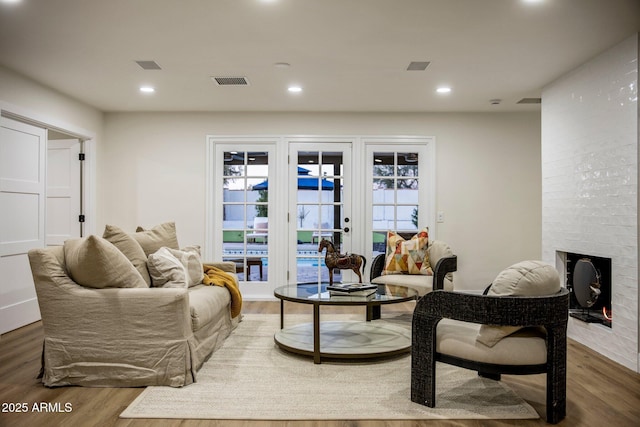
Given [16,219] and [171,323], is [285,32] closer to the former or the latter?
[171,323]

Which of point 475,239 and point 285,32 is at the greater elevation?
point 285,32

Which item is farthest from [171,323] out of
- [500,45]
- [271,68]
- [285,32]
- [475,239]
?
[475,239]

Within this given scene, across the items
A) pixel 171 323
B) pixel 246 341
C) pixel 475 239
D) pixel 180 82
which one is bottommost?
pixel 246 341

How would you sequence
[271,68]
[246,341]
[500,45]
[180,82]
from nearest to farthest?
[500,45]
[246,341]
[271,68]
[180,82]

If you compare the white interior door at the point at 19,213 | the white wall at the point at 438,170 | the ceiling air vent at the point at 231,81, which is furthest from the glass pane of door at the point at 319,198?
the white interior door at the point at 19,213

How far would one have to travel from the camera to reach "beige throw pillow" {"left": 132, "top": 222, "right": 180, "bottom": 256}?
12.6 feet

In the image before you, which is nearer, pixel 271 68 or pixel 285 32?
pixel 285 32

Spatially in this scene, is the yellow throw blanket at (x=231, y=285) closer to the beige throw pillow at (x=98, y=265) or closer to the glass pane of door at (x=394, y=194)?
the beige throw pillow at (x=98, y=265)

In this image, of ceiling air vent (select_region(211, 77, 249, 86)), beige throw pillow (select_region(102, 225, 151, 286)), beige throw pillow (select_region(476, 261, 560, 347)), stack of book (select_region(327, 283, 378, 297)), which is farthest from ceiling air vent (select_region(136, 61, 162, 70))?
beige throw pillow (select_region(476, 261, 560, 347))

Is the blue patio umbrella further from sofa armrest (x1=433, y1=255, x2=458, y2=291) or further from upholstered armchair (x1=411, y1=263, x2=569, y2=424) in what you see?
upholstered armchair (x1=411, y1=263, x2=569, y2=424)

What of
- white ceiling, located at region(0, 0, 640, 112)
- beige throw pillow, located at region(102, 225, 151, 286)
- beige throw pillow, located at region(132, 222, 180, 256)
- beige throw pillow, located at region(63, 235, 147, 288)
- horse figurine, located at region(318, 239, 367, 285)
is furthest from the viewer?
horse figurine, located at region(318, 239, 367, 285)

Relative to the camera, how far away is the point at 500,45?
3629mm

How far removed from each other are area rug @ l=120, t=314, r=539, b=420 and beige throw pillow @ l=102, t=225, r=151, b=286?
796mm

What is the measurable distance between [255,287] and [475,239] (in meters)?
2.84
